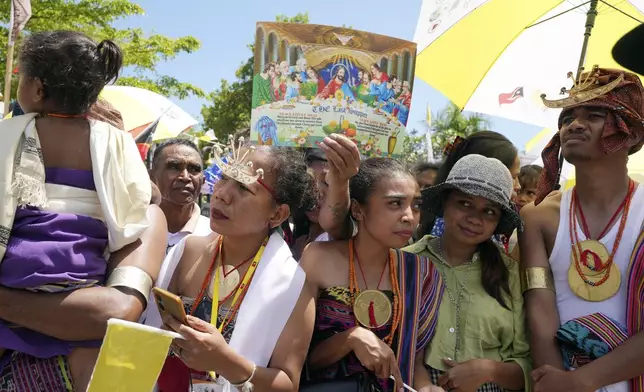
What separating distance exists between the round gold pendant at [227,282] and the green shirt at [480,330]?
89 centimetres

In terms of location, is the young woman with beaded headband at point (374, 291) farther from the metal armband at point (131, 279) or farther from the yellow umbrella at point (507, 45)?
the yellow umbrella at point (507, 45)

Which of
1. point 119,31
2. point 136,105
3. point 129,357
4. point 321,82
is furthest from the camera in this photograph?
point 119,31

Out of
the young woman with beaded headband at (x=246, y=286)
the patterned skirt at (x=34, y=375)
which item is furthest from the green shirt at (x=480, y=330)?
the patterned skirt at (x=34, y=375)

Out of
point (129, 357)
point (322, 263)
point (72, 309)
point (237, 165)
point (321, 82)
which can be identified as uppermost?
point (321, 82)

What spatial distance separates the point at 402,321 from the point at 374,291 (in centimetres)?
17

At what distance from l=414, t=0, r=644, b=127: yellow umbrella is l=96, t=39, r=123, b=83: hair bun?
2.87m

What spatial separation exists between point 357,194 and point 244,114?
21.4m

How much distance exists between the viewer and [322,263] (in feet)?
8.05

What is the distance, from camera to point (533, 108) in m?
4.95

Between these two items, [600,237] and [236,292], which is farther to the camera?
[600,237]

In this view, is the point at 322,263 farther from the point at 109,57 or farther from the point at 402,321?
the point at 109,57

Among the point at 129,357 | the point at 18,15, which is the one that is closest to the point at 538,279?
the point at 129,357

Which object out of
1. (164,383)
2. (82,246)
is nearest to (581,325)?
(164,383)

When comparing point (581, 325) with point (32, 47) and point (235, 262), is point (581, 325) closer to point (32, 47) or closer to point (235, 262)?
point (235, 262)
